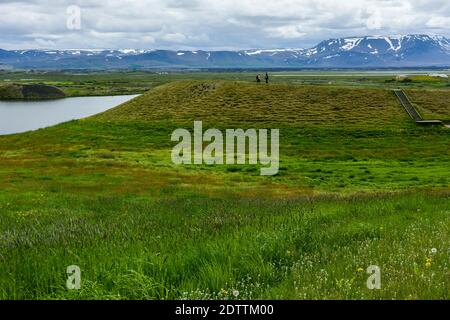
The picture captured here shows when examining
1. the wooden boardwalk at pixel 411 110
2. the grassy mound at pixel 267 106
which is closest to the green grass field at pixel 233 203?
the grassy mound at pixel 267 106

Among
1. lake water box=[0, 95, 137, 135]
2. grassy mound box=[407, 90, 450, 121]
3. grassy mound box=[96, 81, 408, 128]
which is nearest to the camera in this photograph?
grassy mound box=[407, 90, 450, 121]

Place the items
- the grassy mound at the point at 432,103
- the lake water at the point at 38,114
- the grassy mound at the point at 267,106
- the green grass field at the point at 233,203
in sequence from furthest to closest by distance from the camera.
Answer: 1. the lake water at the point at 38,114
2. the grassy mound at the point at 267,106
3. the grassy mound at the point at 432,103
4. the green grass field at the point at 233,203

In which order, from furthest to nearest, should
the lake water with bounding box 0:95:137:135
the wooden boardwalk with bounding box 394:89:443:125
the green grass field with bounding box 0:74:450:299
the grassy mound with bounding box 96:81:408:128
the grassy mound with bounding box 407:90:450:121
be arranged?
the lake water with bounding box 0:95:137:135, the grassy mound with bounding box 96:81:408:128, the grassy mound with bounding box 407:90:450:121, the wooden boardwalk with bounding box 394:89:443:125, the green grass field with bounding box 0:74:450:299

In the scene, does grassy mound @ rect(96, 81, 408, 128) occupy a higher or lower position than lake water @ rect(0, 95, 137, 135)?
higher

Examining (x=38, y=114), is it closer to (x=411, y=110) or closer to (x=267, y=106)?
(x=267, y=106)

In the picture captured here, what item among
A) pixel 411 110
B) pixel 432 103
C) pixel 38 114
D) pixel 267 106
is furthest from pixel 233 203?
pixel 38 114

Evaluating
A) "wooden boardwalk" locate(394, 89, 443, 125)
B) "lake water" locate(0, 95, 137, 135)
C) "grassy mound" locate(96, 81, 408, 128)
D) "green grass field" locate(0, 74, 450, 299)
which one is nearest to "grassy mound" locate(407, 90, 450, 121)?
"green grass field" locate(0, 74, 450, 299)

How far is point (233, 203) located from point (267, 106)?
7414 centimetres

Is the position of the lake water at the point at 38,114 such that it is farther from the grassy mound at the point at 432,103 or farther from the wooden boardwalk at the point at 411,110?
the grassy mound at the point at 432,103

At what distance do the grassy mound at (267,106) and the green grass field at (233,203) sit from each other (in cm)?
48

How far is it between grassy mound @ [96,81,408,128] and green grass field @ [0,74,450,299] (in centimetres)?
48

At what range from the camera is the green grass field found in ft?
24.8

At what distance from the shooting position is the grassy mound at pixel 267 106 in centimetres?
8706

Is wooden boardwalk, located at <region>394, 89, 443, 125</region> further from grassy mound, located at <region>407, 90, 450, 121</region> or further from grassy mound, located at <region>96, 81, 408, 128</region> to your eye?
grassy mound, located at <region>96, 81, 408, 128</region>
